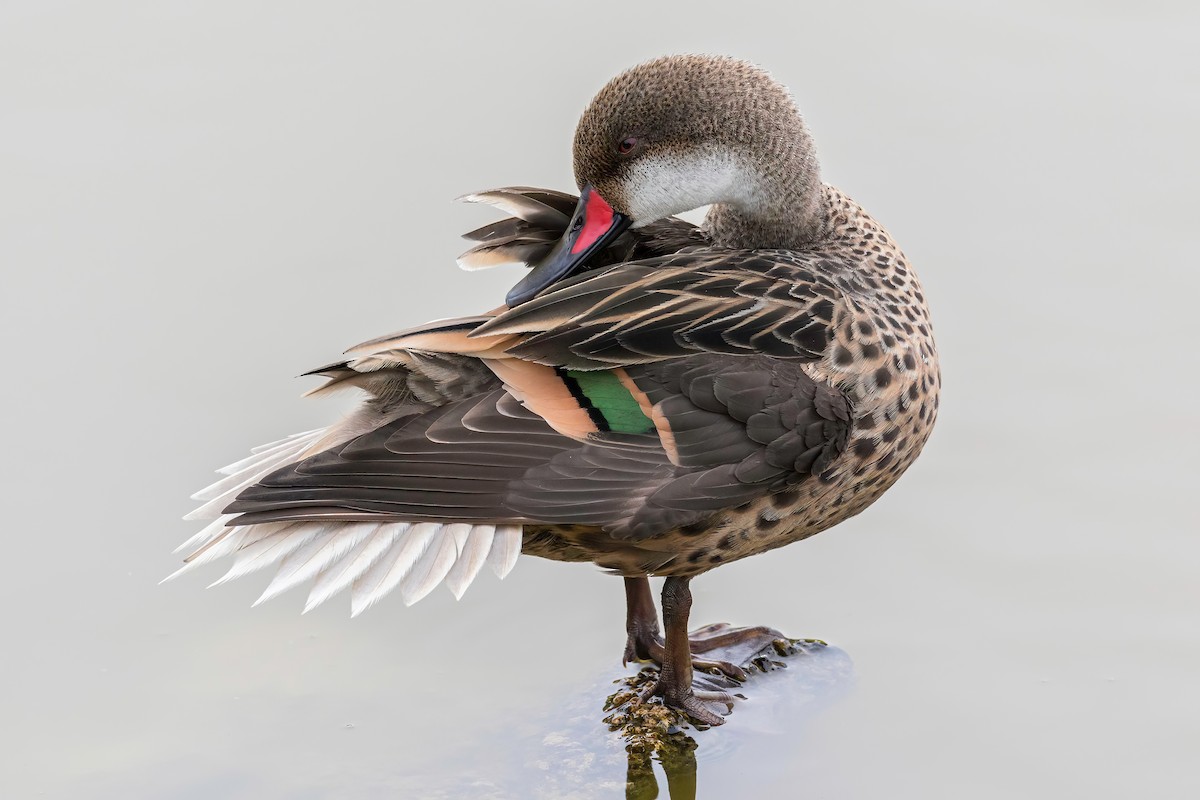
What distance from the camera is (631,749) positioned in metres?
4.32

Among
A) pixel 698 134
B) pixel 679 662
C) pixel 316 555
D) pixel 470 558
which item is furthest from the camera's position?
pixel 679 662

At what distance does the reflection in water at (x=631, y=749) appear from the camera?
424cm

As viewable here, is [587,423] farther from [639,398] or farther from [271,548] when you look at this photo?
[271,548]

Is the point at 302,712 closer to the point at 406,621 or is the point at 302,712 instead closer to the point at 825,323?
the point at 406,621

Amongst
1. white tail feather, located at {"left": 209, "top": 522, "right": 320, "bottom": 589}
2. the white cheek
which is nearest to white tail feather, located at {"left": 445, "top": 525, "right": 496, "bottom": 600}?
white tail feather, located at {"left": 209, "top": 522, "right": 320, "bottom": 589}

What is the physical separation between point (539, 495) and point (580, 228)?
866mm

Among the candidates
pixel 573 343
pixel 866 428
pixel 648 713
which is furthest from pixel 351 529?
pixel 866 428

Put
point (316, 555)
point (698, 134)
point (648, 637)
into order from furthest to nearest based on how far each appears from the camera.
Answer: point (648, 637)
point (698, 134)
point (316, 555)

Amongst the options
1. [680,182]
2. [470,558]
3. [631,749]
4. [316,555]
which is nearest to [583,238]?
[680,182]

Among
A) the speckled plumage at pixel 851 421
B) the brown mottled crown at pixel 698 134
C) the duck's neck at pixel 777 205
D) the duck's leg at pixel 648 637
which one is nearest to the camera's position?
the speckled plumage at pixel 851 421

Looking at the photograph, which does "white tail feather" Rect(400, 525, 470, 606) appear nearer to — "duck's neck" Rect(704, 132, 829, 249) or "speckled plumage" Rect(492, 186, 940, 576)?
"speckled plumage" Rect(492, 186, 940, 576)

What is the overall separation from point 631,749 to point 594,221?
140 centimetres

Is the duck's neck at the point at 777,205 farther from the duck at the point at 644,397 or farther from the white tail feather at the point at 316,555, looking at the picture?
the white tail feather at the point at 316,555

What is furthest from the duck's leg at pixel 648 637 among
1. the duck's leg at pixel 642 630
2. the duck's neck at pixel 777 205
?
the duck's neck at pixel 777 205
